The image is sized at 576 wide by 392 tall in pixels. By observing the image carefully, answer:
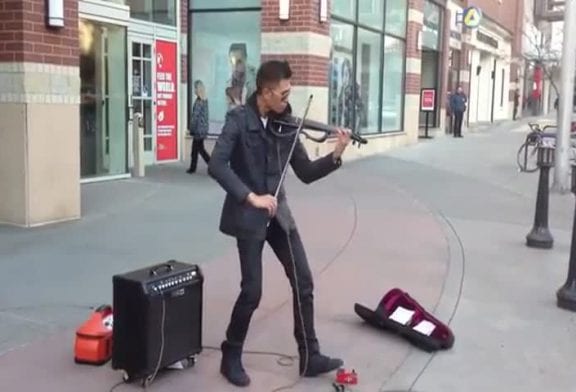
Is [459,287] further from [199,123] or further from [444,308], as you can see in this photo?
[199,123]

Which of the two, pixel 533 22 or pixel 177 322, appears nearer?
pixel 177 322

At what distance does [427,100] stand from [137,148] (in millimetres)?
14788

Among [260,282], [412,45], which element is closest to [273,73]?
[260,282]

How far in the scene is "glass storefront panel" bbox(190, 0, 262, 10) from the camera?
16.3 meters

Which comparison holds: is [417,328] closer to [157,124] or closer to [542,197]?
[542,197]

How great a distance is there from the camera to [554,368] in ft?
17.1

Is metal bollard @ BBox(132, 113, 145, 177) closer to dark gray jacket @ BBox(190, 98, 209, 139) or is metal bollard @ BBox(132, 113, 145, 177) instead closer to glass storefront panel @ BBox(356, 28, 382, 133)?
dark gray jacket @ BBox(190, 98, 209, 139)

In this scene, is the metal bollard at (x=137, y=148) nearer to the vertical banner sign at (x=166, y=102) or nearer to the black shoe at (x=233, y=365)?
the vertical banner sign at (x=166, y=102)

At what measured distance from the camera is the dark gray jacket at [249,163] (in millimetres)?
4363

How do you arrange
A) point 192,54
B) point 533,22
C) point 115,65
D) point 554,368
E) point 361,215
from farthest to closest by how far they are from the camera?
point 533,22 → point 192,54 → point 115,65 → point 361,215 → point 554,368

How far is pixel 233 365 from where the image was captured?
4.64 metres

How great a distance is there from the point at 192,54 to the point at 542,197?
10053 mm

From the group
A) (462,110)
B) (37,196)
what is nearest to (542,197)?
(37,196)

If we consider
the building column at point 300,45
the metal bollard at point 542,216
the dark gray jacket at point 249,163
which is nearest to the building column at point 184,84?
the building column at point 300,45
